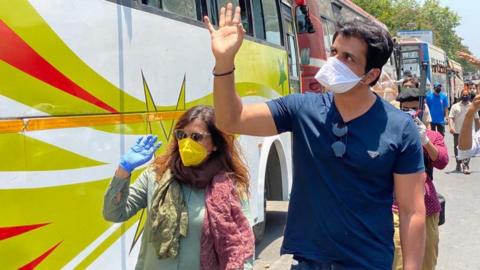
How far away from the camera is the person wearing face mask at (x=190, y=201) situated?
2.82 meters

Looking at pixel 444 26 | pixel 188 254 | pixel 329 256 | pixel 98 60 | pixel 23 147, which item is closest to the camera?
pixel 329 256

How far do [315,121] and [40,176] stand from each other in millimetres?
1437

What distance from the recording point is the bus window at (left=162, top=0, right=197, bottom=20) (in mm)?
4790

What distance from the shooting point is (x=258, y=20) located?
24.0 ft

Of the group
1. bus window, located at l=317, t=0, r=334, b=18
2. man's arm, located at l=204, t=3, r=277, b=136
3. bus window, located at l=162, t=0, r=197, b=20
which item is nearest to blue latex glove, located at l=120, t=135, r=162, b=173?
man's arm, located at l=204, t=3, r=277, b=136

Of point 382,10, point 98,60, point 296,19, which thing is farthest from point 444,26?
point 98,60

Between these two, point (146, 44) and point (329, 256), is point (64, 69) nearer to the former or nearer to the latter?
point (146, 44)

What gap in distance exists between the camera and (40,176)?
317cm

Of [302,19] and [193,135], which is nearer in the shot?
[193,135]

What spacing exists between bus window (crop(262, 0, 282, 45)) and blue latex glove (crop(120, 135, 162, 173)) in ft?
15.8

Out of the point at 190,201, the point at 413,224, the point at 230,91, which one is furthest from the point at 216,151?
the point at 413,224

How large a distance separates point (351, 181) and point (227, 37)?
29.2 inches

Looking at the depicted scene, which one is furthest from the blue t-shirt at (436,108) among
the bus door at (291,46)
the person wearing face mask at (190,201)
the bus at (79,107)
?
the person wearing face mask at (190,201)

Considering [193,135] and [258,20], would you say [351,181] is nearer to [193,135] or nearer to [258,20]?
[193,135]
